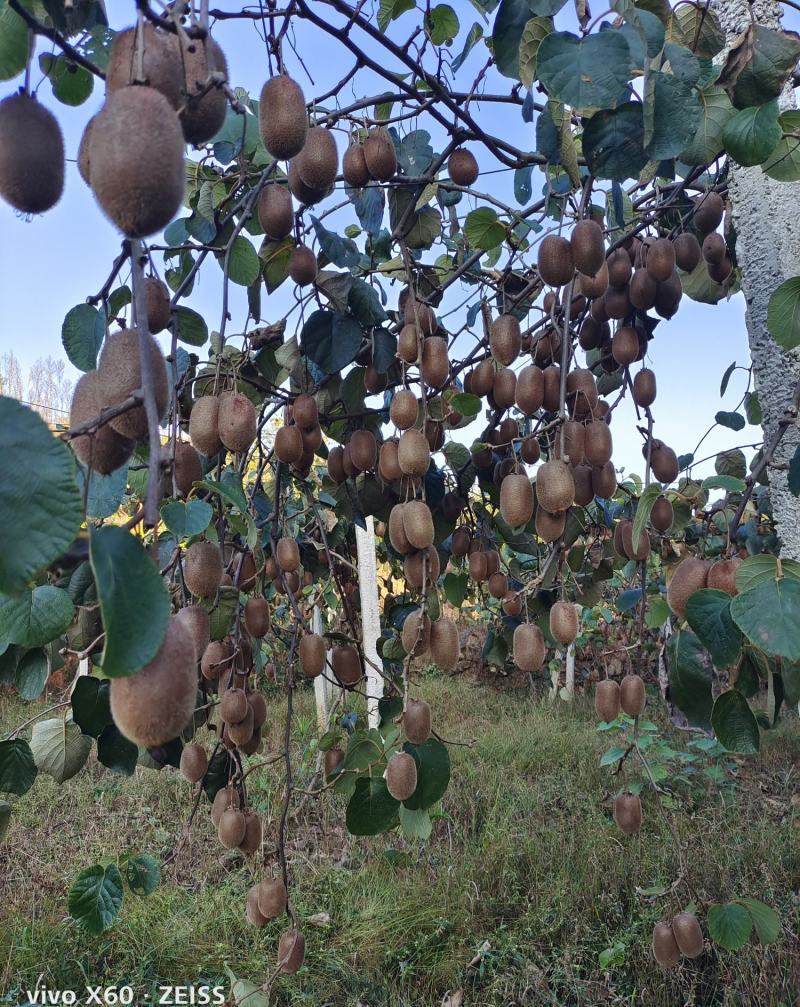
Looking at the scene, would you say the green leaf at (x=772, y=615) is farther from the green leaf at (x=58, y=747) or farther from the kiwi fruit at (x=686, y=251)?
the green leaf at (x=58, y=747)

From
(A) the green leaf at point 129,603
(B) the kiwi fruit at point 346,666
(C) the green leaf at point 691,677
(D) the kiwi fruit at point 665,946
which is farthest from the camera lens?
(D) the kiwi fruit at point 665,946

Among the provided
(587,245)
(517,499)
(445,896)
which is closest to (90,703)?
(517,499)

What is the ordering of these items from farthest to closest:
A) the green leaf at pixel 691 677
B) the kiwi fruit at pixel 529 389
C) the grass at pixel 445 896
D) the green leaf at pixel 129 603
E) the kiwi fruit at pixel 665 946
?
the grass at pixel 445 896 → the kiwi fruit at pixel 665 946 → the kiwi fruit at pixel 529 389 → the green leaf at pixel 691 677 → the green leaf at pixel 129 603

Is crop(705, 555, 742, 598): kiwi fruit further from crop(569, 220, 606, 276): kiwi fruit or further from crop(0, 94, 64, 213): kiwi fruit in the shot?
crop(0, 94, 64, 213): kiwi fruit

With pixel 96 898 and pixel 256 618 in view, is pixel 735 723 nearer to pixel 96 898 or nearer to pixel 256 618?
pixel 256 618

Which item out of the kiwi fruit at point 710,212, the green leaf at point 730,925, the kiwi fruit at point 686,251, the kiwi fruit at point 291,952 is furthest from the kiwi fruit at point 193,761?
the kiwi fruit at point 710,212

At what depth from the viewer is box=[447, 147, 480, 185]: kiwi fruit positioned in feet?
3.59

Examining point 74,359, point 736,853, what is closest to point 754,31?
point 74,359

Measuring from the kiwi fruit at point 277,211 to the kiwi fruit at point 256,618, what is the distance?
0.53 metres

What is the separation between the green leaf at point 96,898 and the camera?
1.04 m

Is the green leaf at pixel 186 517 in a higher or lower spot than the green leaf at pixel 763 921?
higher

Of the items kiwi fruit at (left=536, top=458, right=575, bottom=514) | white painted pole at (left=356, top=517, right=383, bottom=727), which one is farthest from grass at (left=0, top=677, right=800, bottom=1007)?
kiwi fruit at (left=536, top=458, right=575, bottom=514)

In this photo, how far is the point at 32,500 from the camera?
0.32 metres

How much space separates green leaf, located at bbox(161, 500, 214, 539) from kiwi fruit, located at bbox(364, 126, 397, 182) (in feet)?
1.69
